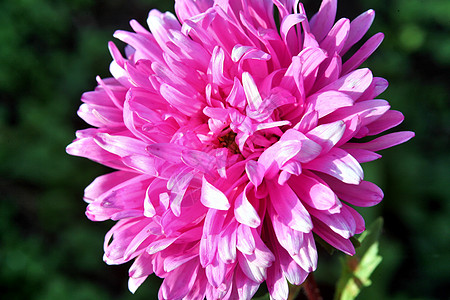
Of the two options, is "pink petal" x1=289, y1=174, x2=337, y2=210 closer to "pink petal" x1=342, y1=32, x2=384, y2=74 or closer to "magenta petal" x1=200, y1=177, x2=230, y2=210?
"magenta petal" x1=200, y1=177, x2=230, y2=210

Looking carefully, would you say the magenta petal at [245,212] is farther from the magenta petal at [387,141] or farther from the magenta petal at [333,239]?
the magenta petal at [387,141]

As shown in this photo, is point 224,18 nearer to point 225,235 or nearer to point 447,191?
point 225,235

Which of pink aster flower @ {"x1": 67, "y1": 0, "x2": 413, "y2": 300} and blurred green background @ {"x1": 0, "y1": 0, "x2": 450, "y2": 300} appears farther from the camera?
blurred green background @ {"x1": 0, "y1": 0, "x2": 450, "y2": 300}

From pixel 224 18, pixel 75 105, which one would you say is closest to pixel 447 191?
pixel 224 18

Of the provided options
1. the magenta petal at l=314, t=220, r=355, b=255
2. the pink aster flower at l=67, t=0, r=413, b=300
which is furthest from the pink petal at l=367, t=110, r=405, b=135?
the magenta petal at l=314, t=220, r=355, b=255

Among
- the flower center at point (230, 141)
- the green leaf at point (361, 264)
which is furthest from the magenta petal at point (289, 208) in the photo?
the green leaf at point (361, 264)

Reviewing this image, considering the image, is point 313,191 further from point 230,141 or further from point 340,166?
point 230,141
